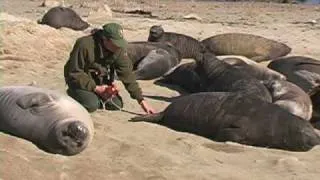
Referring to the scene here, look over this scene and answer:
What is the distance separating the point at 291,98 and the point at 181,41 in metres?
4.78

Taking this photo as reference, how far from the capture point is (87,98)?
759 cm

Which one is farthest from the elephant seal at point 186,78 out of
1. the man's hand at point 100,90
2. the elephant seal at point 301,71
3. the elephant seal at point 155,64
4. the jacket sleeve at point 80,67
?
the jacket sleeve at point 80,67

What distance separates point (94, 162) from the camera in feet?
19.4

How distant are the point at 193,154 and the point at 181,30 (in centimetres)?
978

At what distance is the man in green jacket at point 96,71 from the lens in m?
7.39

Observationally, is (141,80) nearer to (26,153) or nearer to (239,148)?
(239,148)

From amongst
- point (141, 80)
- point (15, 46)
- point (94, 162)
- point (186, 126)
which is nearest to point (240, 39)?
point (141, 80)

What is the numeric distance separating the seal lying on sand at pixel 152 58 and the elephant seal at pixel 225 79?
0.70 m

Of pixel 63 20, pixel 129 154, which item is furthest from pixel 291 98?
pixel 63 20

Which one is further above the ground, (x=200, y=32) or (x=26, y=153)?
(x=26, y=153)

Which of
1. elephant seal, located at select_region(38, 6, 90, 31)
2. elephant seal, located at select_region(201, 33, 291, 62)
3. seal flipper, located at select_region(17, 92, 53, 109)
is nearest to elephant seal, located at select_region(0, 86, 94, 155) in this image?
seal flipper, located at select_region(17, 92, 53, 109)

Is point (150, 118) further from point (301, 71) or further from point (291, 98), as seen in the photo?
point (301, 71)

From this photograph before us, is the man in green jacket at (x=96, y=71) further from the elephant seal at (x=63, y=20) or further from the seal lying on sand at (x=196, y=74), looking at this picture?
the elephant seal at (x=63, y=20)

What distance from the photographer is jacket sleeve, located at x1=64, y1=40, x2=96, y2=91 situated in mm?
7395
